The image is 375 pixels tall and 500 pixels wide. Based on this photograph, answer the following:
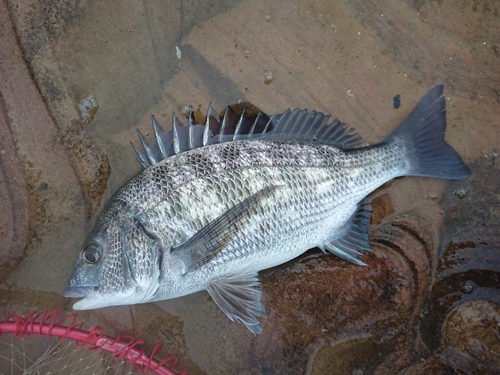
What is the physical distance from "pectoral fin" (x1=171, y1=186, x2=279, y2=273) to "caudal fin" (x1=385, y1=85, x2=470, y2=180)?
1081 mm

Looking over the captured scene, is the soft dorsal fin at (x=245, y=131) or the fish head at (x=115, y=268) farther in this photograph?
the soft dorsal fin at (x=245, y=131)

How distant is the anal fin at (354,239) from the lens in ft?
7.96

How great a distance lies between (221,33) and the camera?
254 centimetres

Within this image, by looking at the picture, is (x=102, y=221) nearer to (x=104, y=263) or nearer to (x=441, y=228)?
(x=104, y=263)

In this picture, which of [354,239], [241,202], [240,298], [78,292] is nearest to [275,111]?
[241,202]

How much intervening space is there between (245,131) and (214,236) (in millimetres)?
747

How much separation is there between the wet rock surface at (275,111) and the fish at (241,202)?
0.63 feet

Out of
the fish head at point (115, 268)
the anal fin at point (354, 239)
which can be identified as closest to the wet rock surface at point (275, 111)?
the anal fin at point (354, 239)

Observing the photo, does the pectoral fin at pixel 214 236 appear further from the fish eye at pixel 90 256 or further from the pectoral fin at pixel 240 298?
the fish eye at pixel 90 256

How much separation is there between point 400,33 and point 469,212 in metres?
1.34

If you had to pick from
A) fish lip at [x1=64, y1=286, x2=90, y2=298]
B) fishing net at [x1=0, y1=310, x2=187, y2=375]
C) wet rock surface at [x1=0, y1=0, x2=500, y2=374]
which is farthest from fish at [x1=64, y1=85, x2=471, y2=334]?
fishing net at [x1=0, y1=310, x2=187, y2=375]

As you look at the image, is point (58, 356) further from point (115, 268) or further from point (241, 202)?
point (241, 202)

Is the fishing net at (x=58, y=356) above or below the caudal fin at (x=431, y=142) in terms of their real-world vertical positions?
below

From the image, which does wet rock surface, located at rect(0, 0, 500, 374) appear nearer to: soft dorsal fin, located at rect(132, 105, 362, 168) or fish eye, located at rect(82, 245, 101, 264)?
soft dorsal fin, located at rect(132, 105, 362, 168)
